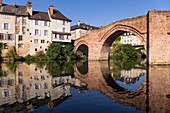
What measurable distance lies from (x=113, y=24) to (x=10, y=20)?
24005 mm

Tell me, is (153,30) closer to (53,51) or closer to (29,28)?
(53,51)

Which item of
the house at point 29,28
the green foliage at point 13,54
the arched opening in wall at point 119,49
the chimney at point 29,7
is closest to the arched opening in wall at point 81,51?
the house at point 29,28

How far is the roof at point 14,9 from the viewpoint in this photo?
143 feet

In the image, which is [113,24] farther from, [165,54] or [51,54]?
[51,54]

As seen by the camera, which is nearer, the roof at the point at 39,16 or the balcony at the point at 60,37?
the roof at the point at 39,16

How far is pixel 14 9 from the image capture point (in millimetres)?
45406

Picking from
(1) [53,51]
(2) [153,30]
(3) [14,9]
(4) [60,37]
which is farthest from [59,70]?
(3) [14,9]

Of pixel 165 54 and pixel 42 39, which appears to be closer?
pixel 165 54

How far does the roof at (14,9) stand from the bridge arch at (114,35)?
20.2 metres

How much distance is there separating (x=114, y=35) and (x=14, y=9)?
2489 centimetres

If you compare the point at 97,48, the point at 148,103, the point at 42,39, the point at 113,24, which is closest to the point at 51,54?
the point at 42,39

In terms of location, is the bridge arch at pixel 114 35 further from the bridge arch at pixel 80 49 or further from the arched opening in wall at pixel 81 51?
the arched opening in wall at pixel 81 51

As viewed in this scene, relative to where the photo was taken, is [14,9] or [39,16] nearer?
[14,9]

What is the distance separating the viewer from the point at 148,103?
7.13 metres
